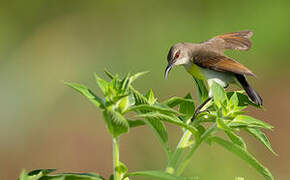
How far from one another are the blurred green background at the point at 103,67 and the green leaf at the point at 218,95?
2.40 m

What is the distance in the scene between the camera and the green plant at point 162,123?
0.99 meters

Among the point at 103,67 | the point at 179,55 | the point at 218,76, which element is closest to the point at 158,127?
the point at 218,76

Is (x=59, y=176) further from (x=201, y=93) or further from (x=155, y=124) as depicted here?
(x=201, y=93)

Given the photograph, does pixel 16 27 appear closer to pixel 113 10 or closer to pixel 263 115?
pixel 113 10

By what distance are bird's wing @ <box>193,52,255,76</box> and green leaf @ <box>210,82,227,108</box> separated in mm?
661

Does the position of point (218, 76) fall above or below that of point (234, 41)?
below

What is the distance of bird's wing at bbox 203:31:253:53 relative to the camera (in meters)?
2.20

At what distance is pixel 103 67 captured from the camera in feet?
20.7

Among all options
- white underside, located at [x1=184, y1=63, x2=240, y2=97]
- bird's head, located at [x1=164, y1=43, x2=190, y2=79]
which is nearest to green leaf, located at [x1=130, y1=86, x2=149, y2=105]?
white underside, located at [x1=184, y1=63, x2=240, y2=97]

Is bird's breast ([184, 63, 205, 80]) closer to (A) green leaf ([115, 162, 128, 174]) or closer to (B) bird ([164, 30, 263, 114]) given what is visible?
(B) bird ([164, 30, 263, 114])

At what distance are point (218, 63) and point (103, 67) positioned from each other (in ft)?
13.7

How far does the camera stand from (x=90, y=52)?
6961 mm

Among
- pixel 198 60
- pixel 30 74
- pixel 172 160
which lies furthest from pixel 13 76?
pixel 172 160

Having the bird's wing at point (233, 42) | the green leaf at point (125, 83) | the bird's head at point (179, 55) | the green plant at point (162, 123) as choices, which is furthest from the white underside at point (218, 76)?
the green leaf at point (125, 83)
